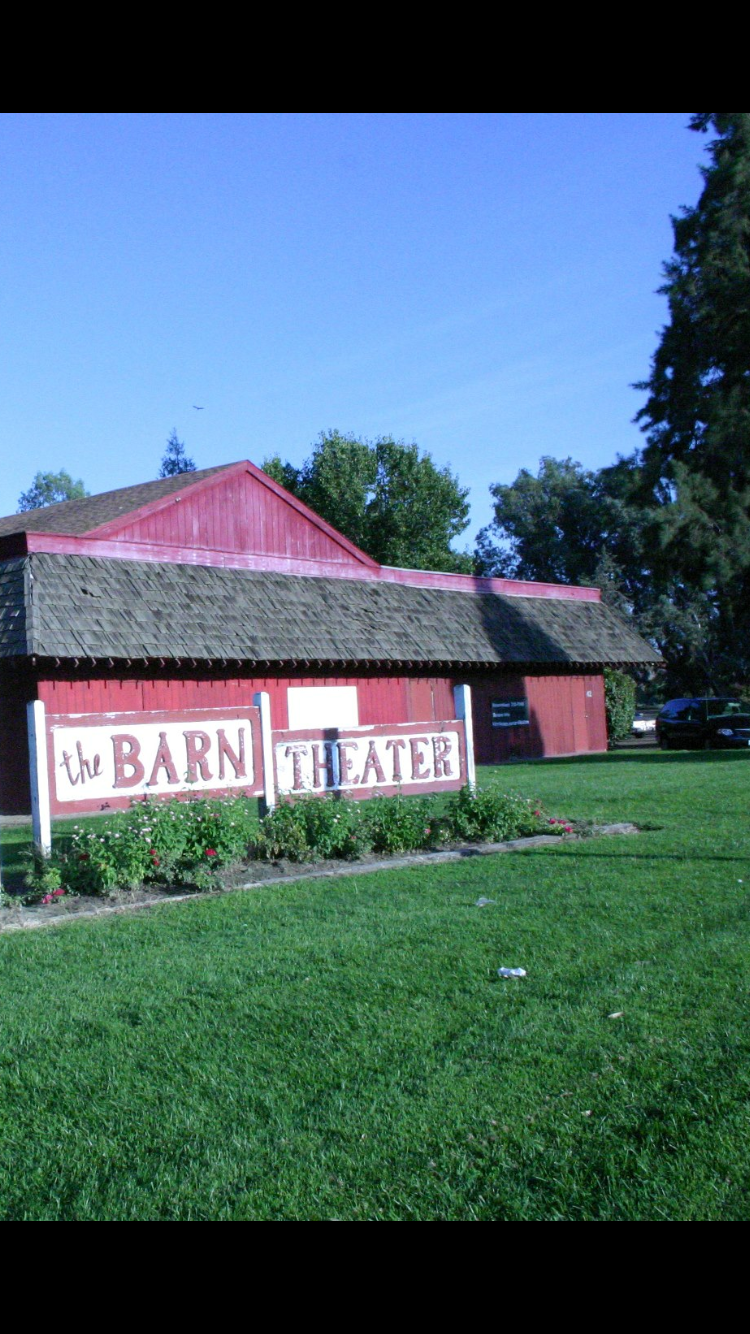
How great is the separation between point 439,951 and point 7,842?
962 cm

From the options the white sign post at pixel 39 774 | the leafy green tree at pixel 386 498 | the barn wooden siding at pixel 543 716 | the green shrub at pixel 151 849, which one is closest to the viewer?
the green shrub at pixel 151 849

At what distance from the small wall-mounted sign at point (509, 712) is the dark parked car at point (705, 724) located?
8115mm

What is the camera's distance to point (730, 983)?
5.89 m

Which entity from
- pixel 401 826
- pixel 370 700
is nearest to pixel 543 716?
pixel 370 700

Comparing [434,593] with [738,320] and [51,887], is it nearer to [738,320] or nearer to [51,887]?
[738,320]

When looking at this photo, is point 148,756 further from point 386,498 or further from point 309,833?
point 386,498

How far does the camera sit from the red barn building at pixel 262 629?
68.2 ft

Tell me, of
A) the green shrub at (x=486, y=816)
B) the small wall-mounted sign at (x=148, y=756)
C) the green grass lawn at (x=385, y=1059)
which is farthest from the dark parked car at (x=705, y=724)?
the green grass lawn at (x=385, y=1059)

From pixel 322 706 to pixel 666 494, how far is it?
14797 millimetres

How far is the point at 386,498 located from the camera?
2210 inches

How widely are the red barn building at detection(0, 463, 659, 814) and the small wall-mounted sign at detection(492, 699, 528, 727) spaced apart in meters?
0.06

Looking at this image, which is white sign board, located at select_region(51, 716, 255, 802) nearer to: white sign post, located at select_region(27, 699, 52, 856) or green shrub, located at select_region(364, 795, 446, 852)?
white sign post, located at select_region(27, 699, 52, 856)

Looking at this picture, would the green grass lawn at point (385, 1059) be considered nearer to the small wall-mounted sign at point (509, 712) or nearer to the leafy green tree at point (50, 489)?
the small wall-mounted sign at point (509, 712)

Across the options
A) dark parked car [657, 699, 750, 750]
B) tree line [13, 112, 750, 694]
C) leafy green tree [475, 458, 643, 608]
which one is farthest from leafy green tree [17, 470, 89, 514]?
dark parked car [657, 699, 750, 750]
